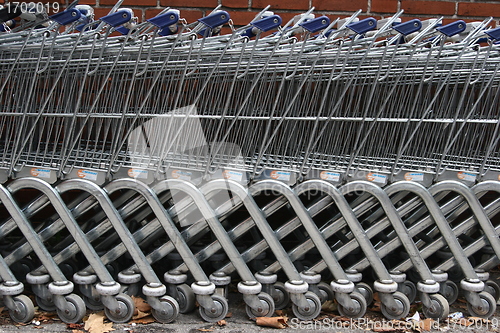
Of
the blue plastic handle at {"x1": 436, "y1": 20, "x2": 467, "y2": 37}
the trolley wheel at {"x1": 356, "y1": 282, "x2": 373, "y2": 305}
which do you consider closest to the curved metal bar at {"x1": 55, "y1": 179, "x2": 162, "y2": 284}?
the trolley wheel at {"x1": 356, "y1": 282, "x2": 373, "y2": 305}

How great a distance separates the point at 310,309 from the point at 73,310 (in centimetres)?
122

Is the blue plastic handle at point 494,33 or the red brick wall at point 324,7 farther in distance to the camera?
the red brick wall at point 324,7

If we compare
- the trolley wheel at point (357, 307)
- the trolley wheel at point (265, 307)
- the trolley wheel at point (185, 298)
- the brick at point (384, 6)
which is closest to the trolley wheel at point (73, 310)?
the trolley wheel at point (185, 298)

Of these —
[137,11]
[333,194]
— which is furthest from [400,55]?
[137,11]

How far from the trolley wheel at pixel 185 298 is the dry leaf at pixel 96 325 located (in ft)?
1.23

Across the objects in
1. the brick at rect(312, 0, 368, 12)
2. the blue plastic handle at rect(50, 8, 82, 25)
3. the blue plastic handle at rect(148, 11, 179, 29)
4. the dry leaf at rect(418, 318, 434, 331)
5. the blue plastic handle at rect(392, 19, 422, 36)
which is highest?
the blue plastic handle at rect(50, 8, 82, 25)

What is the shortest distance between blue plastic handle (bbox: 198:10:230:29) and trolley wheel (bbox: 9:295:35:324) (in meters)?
1.66

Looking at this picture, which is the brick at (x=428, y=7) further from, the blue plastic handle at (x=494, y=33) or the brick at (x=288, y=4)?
the blue plastic handle at (x=494, y=33)

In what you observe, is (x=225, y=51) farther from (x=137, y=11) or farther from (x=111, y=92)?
(x=137, y=11)

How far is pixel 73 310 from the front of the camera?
2609mm

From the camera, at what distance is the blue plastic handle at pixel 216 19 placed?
243 centimetres

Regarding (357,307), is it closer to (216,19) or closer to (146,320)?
(146,320)

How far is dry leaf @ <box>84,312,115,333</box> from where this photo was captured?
8.35 feet

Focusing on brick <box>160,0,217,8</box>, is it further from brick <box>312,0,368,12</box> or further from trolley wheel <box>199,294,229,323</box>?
trolley wheel <box>199,294,229,323</box>
